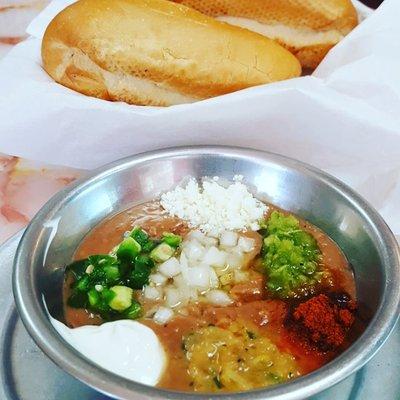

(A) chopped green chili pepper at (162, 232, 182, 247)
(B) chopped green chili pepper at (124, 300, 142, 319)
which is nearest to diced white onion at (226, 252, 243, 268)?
(A) chopped green chili pepper at (162, 232, 182, 247)

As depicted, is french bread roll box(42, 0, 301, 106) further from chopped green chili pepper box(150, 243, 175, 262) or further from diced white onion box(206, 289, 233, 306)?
diced white onion box(206, 289, 233, 306)

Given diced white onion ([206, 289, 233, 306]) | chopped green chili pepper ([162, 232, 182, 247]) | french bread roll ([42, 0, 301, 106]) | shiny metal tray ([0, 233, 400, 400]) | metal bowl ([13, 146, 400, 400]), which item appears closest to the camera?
metal bowl ([13, 146, 400, 400])

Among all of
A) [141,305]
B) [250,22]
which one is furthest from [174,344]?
[250,22]

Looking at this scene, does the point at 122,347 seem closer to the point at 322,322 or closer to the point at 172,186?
the point at 322,322

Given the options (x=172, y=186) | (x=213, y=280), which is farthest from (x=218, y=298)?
(x=172, y=186)

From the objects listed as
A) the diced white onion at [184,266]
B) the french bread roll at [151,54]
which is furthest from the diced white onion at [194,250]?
the french bread roll at [151,54]

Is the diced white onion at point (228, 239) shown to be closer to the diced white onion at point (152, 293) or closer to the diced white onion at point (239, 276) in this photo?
the diced white onion at point (239, 276)
